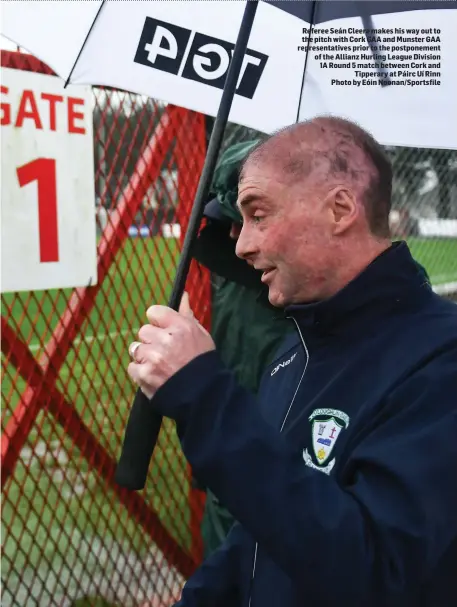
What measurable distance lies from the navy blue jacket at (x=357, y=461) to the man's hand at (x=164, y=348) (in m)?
0.02

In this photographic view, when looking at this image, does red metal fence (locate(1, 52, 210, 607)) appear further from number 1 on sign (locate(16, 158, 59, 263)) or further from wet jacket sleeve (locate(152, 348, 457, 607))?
wet jacket sleeve (locate(152, 348, 457, 607))

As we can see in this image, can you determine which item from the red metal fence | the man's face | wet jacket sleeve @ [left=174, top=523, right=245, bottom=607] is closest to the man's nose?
the man's face

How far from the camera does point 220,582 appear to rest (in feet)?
4.94

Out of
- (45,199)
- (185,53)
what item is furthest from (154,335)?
(45,199)

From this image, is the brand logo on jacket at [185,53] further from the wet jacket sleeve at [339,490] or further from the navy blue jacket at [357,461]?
the wet jacket sleeve at [339,490]

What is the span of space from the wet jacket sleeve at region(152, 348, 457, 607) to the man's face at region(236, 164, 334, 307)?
286mm

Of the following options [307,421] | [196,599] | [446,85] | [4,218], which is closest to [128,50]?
[4,218]

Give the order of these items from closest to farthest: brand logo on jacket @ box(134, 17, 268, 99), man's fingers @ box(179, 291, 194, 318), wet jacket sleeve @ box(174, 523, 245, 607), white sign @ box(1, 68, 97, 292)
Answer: man's fingers @ box(179, 291, 194, 318) → wet jacket sleeve @ box(174, 523, 245, 607) → brand logo on jacket @ box(134, 17, 268, 99) → white sign @ box(1, 68, 97, 292)

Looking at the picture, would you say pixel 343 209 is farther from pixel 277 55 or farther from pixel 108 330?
pixel 108 330

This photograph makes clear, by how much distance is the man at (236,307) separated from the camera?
2561 millimetres

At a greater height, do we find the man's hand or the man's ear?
the man's ear

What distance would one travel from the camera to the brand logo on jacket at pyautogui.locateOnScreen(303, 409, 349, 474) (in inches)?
45.1

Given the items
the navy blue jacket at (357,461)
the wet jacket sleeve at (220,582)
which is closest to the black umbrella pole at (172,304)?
the navy blue jacket at (357,461)

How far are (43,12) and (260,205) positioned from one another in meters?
1.01
